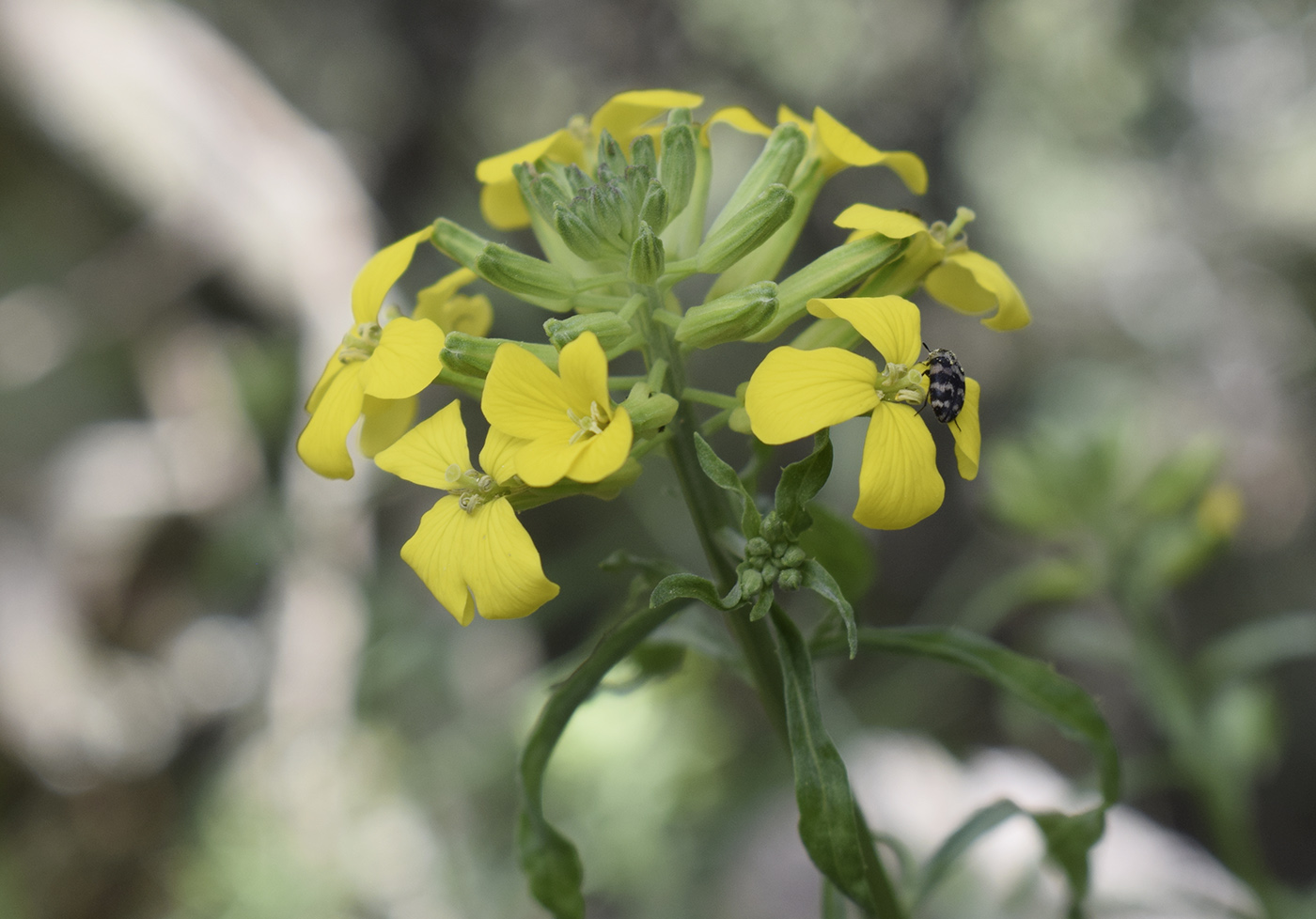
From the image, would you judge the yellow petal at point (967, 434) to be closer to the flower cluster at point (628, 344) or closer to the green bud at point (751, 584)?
the flower cluster at point (628, 344)

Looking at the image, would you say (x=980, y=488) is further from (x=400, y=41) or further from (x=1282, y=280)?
(x=400, y=41)

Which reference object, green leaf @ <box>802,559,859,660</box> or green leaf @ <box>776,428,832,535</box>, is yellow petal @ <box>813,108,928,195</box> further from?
green leaf @ <box>802,559,859,660</box>

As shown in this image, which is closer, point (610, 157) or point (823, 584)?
point (823, 584)

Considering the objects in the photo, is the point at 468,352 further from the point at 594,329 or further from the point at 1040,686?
the point at 1040,686

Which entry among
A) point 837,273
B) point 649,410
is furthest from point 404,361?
point 837,273

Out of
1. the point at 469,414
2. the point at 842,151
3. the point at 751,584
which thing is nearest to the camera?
the point at 751,584

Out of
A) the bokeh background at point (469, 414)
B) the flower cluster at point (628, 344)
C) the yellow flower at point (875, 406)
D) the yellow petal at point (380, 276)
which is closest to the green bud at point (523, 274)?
the flower cluster at point (628, 344)

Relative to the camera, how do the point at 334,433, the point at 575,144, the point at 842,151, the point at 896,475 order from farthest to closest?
the point at 575,144 < the point at 842,151 < the point at 334,433 < the point at 896,475
